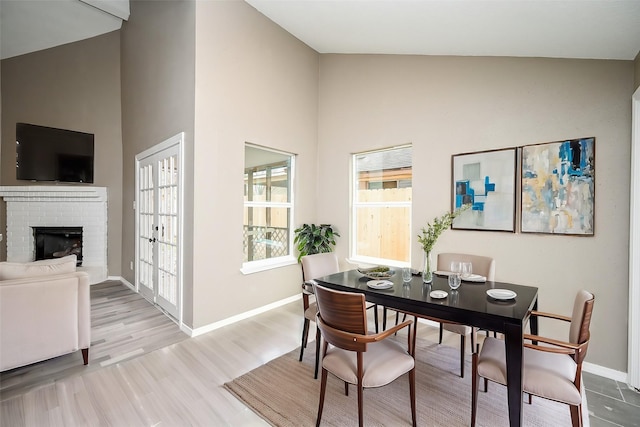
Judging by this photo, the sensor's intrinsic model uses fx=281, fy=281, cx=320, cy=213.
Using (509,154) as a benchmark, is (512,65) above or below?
above

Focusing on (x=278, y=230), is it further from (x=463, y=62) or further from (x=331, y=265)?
(x=463, y=62)

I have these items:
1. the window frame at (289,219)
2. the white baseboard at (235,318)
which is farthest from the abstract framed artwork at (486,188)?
the white baseboard at (235,318)

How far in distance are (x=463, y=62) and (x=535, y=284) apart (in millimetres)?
2390

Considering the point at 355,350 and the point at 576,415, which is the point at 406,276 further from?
the point at 576,415

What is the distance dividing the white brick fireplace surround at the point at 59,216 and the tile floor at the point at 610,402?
647 cm

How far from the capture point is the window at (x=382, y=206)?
362 cm

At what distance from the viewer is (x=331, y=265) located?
2777 mm

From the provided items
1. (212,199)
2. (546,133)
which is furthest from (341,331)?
(546,133)

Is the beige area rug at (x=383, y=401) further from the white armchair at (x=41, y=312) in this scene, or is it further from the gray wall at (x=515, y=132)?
the white armchair at (x=41, y=312)

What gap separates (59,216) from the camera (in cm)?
472

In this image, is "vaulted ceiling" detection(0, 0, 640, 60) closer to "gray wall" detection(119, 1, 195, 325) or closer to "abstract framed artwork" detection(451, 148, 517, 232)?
"gray wall" detection(119, 1, 195, 325)

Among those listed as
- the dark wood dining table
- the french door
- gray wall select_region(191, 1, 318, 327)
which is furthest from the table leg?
the french door

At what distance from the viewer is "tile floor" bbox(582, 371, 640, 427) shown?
1.81 metres

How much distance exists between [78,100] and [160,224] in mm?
3172
